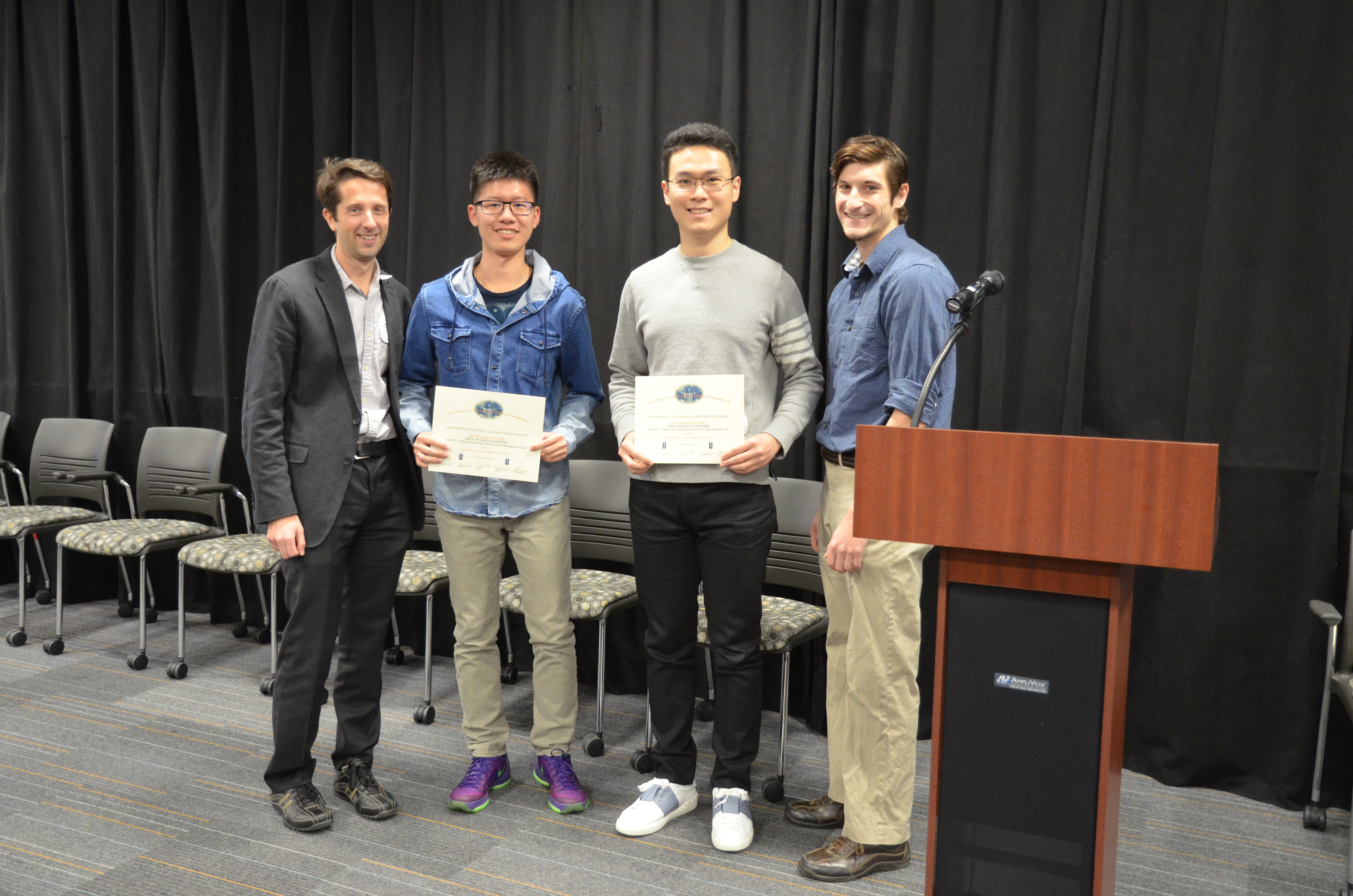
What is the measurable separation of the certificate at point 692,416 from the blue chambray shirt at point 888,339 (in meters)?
0.26

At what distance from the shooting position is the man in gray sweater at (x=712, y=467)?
2.53m

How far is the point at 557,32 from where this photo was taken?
3.93m

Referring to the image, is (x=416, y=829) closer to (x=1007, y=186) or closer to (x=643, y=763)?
(x=643, y=763)

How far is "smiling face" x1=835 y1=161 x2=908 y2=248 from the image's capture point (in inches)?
94.3

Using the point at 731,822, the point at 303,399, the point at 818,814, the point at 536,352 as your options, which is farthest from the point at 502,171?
the point at 818,814

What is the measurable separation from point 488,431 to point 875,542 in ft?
3.46

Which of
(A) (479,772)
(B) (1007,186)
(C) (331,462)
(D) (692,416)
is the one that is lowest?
(A) (479,772)

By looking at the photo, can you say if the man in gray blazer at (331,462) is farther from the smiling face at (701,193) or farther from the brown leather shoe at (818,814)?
the brown leather shoe at (818,814)

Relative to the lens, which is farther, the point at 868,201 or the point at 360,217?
the point at 360,217

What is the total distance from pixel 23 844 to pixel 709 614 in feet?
6.26

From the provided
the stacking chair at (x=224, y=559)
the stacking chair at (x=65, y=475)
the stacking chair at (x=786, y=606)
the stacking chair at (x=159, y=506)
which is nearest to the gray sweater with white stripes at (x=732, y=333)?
the stacking chair at (x=786, y=606)

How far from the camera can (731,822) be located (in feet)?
8.65

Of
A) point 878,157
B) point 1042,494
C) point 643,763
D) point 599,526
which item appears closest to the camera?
point 1042,494

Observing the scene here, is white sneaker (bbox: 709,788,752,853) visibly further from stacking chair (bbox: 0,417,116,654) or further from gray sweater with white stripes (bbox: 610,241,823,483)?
stacking chair (bbox: 0,417,116,654)
